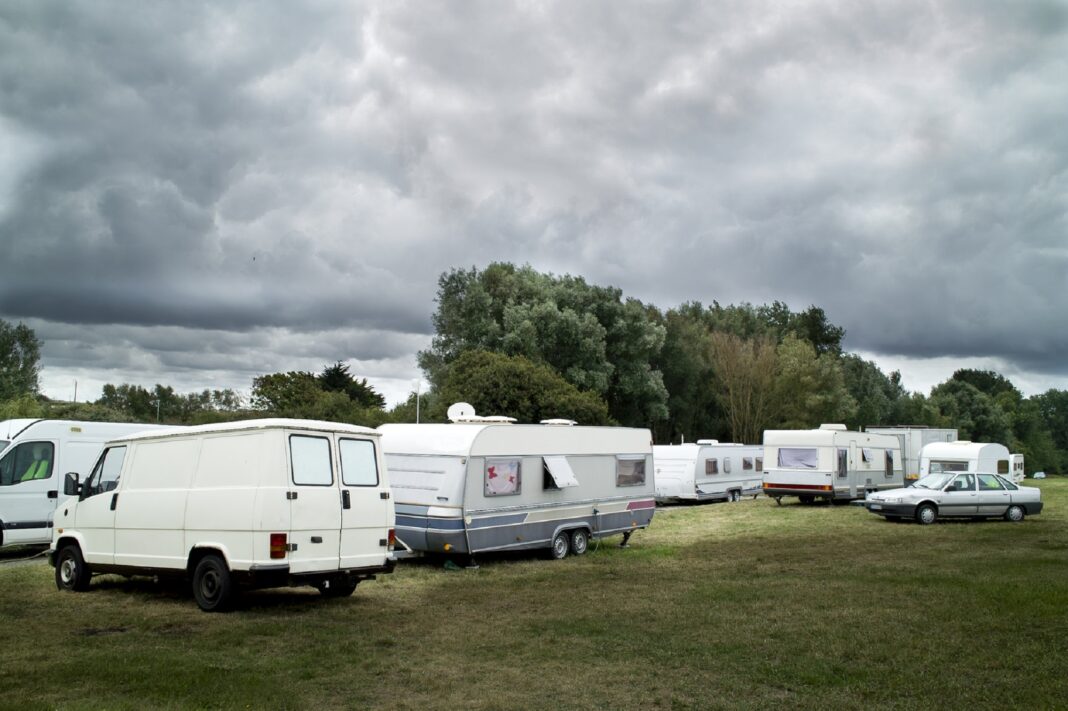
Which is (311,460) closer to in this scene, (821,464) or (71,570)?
(71,570)

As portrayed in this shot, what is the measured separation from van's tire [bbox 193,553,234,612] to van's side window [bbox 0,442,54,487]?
759 centimetres

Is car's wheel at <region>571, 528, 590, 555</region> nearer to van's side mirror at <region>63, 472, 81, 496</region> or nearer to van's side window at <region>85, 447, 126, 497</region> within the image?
van's side window at <region>85, 447, 126, 497</region>

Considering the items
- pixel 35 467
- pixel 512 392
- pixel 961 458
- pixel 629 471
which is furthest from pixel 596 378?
pixel 35 467

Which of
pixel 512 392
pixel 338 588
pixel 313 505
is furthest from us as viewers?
pixel 512 392

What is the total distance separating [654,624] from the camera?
10930 mm

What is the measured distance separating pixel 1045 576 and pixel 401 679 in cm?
1172

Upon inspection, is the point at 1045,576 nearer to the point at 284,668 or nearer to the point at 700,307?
the point at 284,668

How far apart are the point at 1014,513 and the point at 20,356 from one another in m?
65.3

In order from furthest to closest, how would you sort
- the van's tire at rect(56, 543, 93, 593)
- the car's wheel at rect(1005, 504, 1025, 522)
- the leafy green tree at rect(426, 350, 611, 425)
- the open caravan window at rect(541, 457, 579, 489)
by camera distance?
the leafy green tree at rect(426, 350, 611, 425) < the car's wheel at rect(1005, 504, 1025, 522) < the open caravan window at rect(541, 457, 579, 489) < the van's tire at rect(56, 543, 93, 593)

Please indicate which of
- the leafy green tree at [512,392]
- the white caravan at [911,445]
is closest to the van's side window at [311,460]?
the leafy green tree at [512,392]

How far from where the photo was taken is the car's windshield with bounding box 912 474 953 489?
87.4 ft

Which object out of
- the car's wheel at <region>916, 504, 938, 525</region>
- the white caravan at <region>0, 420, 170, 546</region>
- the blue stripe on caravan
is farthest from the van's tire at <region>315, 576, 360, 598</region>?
the car's wheel at <region>916, 504, 938, 525</region>

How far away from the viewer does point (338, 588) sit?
504 inches

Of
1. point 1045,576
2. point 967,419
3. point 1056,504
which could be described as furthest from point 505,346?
point 967,419
